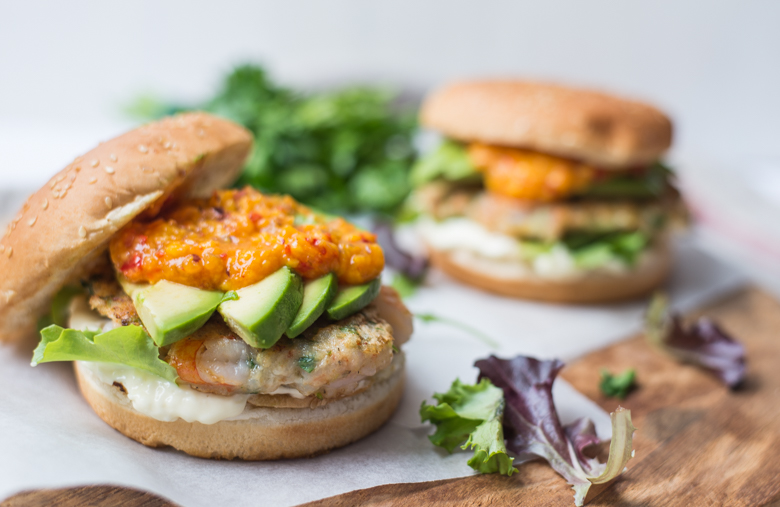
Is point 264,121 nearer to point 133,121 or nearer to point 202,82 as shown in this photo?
point 133,121

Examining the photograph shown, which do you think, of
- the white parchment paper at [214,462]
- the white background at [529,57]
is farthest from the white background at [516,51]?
the white parchment paper at [214,462]

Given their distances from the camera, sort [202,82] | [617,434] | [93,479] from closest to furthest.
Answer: [93,479] < [617,434] < [202,82]

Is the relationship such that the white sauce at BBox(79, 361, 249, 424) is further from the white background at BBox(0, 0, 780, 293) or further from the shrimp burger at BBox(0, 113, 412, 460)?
the white background at BBox(0, 0, 780, 293)

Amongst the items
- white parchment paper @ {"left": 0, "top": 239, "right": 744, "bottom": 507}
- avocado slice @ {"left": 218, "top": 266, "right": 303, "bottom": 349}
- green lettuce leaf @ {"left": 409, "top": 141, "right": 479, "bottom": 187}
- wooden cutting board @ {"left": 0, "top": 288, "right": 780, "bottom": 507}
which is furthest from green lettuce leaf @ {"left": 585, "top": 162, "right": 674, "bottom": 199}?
avocado slice @ {"left": 218, "top": 266, "right": 303, "bottom": 349}

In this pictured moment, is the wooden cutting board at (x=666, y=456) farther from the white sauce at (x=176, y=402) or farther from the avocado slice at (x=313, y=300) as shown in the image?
the avocado slice at (x=313, y=300)

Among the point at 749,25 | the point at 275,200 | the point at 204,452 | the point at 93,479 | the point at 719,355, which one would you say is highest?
the point at 749,25

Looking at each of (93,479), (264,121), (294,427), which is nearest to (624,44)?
Result: (264,121)

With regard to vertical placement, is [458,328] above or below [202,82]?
below
